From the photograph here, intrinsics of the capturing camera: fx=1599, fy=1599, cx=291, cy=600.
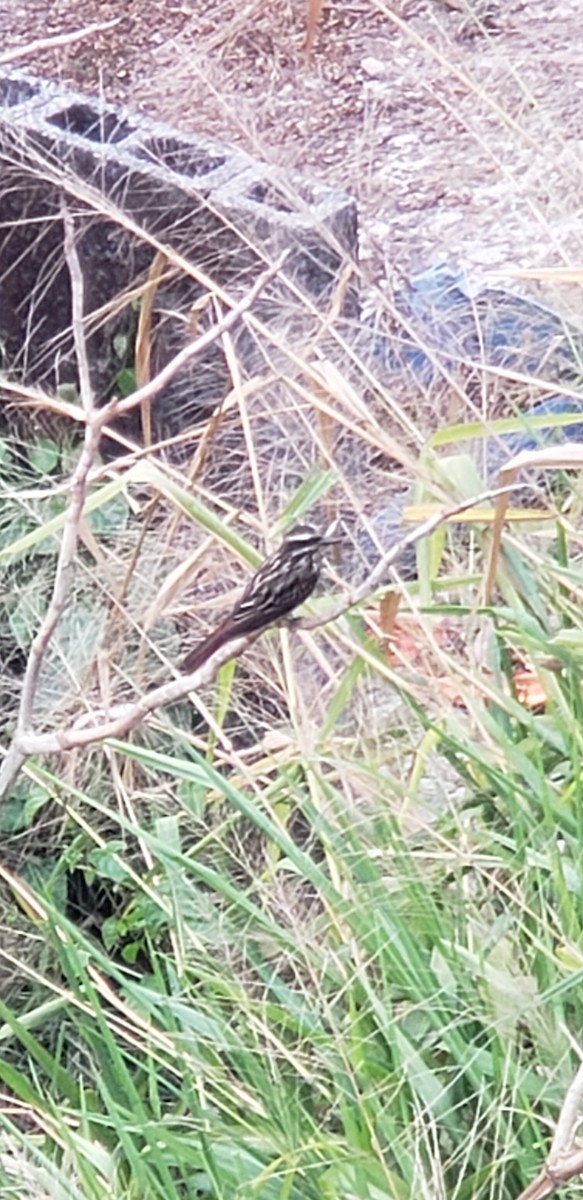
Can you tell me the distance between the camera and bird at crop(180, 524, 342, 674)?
1.26 m

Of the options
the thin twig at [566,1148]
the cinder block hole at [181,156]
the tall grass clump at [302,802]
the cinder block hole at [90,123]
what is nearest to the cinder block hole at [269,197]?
the tall grass clump at [302,802]

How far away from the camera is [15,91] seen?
275 cm

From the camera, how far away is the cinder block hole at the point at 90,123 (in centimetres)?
243

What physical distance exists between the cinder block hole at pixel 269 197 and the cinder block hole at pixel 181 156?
0.92 ft

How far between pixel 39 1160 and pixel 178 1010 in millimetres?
148

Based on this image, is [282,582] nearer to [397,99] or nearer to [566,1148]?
[566,1148]

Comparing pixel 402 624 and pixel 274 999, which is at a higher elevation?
pixel 402 624

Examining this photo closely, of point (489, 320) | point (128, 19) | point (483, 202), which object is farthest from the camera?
point (128, 19)

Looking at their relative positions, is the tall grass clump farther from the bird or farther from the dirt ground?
the dirt ground

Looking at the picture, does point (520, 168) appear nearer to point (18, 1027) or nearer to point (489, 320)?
point (489, 320)

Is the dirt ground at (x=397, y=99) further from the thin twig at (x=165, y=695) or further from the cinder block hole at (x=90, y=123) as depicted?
the thin twig at (x=165, y=695)

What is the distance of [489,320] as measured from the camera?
1676 mm

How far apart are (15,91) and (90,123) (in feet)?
0.76

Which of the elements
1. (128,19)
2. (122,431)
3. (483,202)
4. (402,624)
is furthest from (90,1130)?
(128,19)
